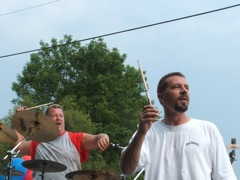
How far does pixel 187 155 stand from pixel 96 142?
7.46ft

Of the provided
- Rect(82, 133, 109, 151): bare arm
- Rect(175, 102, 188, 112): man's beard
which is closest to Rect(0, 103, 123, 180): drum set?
Rect(82, 133, 109, 151): bare arm

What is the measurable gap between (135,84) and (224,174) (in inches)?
1262

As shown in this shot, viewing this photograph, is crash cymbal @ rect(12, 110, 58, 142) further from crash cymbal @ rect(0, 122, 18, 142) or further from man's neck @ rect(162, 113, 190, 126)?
man's neck @ rect(162, 113, 190, 126)

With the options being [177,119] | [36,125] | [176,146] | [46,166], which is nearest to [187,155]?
[176,146]

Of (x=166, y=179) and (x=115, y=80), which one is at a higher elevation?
(x=115, y=80)

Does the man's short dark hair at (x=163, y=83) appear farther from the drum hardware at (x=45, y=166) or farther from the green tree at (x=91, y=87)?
the green tree at (x=91, y=87)

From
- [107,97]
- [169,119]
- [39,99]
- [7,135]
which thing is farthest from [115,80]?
[169,119]

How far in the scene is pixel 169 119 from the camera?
4.43m

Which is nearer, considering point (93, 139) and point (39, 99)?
point (93, 139)

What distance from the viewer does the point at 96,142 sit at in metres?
6.34

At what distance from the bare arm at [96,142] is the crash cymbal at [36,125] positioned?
34 centimetres

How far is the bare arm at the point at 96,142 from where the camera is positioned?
19.9 feet

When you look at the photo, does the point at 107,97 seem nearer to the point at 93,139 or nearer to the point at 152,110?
the point at 93,139

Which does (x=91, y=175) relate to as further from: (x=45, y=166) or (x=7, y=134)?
(x=7, y=134)
